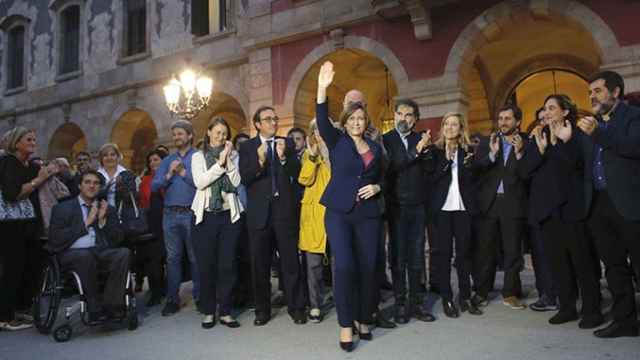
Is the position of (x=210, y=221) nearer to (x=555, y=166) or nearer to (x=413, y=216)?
(x=413, y=216)

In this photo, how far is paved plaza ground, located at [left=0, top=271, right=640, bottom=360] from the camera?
3357 millimetres

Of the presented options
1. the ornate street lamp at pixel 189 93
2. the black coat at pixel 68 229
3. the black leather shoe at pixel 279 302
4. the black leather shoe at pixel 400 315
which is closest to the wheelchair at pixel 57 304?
the black coat at pixel 68 229

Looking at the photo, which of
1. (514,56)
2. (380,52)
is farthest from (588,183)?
(514,56)

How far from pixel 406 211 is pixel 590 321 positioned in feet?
5.43

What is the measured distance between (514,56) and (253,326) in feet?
33.6

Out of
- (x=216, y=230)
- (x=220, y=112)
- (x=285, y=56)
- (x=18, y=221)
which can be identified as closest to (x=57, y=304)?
(x=18, y=221)

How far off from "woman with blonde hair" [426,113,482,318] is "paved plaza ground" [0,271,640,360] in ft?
0.83

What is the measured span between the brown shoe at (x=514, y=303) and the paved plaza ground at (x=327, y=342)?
127 millimetres

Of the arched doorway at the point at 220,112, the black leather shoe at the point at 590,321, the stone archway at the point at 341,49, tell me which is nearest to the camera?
the black leather shoe at the point at 590,321

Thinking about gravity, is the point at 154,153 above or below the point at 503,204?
above

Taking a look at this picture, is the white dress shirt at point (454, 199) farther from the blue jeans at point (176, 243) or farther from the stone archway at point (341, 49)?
the stone archway at point (341, 49)

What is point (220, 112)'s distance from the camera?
1505 cm

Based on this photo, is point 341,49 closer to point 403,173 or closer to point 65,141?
point 403,173

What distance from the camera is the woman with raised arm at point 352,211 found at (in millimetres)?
3625
